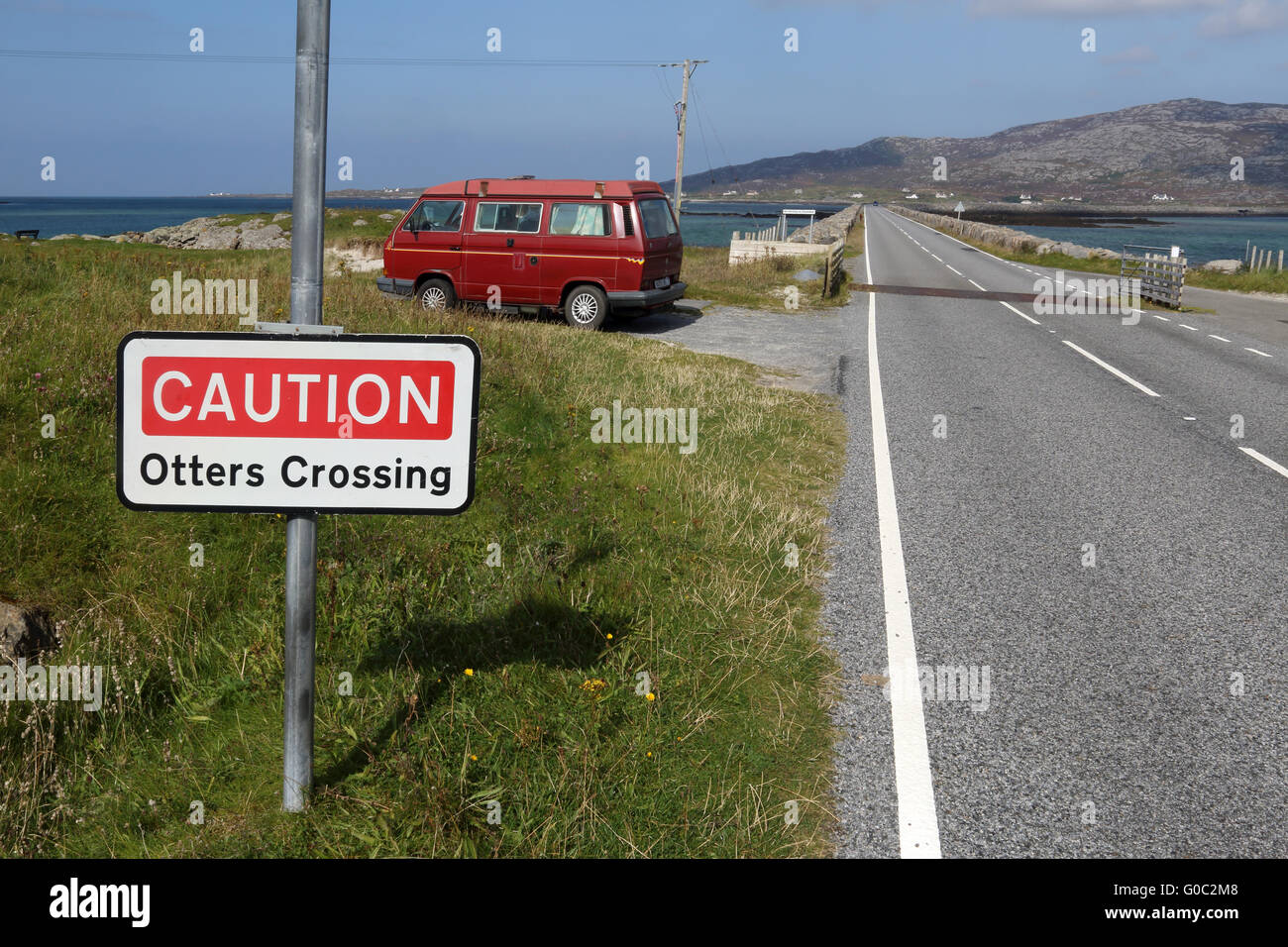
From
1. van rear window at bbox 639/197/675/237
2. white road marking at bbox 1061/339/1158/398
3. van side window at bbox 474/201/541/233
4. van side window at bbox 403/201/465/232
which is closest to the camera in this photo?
white road marking at bbox 1061/339/1158/398

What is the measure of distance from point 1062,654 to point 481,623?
2.88 meters

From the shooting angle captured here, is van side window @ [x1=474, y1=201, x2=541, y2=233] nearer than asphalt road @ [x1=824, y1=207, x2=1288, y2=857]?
No

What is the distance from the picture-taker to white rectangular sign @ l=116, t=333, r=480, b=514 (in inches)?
115

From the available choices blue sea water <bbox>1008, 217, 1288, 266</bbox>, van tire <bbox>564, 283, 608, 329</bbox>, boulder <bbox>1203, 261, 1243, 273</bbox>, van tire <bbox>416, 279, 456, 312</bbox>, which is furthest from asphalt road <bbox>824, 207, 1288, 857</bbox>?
blue sea water <bbox>1008, 217, 1288, 266</bbox>

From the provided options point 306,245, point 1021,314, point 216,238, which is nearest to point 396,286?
point 1021,314

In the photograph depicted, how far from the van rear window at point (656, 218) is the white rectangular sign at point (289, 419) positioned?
13.6 metres

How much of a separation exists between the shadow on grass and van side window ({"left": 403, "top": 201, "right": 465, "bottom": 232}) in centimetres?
1308

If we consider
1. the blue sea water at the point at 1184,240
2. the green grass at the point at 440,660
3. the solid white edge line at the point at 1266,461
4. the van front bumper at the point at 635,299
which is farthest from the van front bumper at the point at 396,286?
the blue sea water at the point at 1184,240

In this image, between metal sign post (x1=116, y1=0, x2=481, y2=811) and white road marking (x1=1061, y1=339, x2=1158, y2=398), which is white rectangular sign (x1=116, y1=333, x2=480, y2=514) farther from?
white road marking (x1=1061, y1=339, x2=1158, y2=398)

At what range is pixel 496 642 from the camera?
448 cm

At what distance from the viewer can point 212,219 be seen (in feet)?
253

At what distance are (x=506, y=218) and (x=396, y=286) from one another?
2.39m
